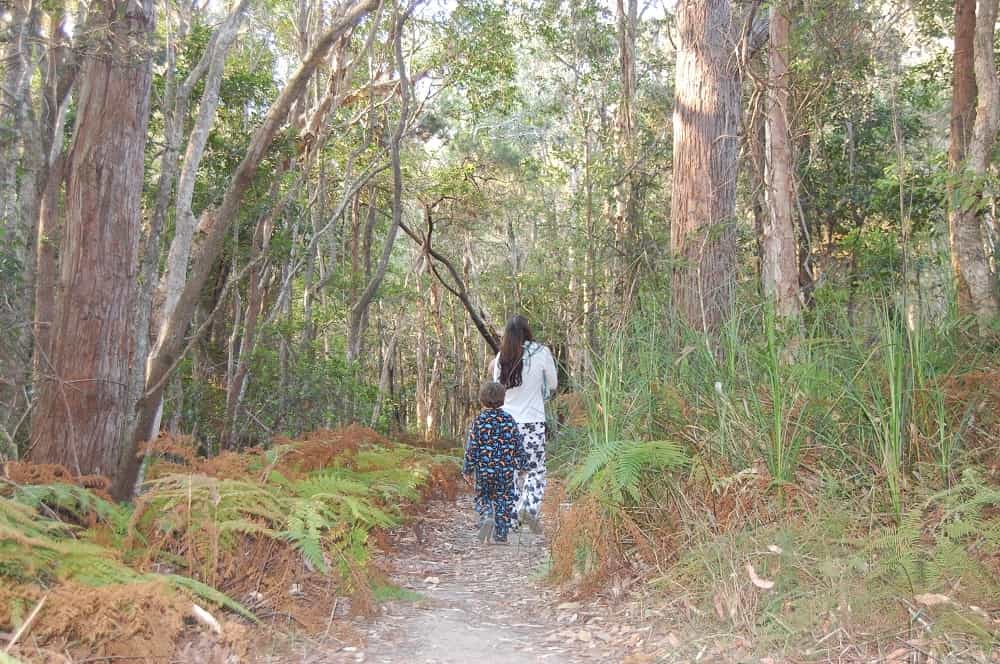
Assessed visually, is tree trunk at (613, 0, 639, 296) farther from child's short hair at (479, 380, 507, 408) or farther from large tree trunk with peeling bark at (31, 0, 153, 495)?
large tree trunk with peeling bark at (31, 0, 153, 495)

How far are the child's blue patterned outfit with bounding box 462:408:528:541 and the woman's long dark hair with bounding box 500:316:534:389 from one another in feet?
1.21

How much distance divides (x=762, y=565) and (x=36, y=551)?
3185 millimetres

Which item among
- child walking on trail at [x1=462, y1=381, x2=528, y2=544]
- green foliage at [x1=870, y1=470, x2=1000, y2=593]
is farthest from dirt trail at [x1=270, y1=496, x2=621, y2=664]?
green foliage at [x1=870, y1=470, x2=1000, y2=593]

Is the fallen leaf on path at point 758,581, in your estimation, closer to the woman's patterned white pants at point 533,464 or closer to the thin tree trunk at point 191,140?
the woman's patterned white pants at point 533,464

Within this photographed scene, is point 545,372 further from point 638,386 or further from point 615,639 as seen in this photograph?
point 615,639

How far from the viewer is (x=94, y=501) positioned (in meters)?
4.48

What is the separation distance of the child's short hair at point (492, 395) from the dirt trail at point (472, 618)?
1117 millimetres

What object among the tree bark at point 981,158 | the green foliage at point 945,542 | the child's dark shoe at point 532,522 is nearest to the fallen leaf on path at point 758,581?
the green foliage at point 945,542

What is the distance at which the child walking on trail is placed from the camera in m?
7.18

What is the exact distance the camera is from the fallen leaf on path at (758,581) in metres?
3.89

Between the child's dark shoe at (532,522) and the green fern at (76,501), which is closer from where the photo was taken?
the green fern at (76,501)

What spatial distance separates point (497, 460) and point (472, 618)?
228 cm

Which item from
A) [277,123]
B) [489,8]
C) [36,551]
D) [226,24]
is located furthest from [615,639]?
[489,8]

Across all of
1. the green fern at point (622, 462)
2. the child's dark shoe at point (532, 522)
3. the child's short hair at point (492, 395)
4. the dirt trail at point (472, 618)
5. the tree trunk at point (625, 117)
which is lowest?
the dirt trail at point (472, 618)
